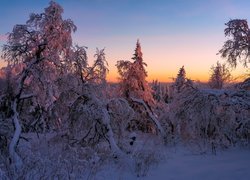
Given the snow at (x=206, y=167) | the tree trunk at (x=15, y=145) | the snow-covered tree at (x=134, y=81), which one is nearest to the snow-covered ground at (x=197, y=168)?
the snow at (x=206, y=167)

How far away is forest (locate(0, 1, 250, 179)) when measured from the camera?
12.9 meters

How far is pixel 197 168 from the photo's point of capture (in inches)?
511

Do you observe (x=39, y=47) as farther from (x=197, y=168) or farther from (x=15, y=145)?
(x=197, y=168)

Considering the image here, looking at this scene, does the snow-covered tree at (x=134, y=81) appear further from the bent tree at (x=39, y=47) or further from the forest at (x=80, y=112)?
the bent tree at (x=39, y=47)

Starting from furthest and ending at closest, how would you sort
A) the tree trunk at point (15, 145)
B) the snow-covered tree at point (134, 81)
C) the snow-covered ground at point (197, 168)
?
1. the snow-covered tree at point (134, 81)
2. the snow-covered ground at point (197, 168)
3. the tree trunk at point (15, 145)

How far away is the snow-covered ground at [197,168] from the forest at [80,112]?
0.40 meters

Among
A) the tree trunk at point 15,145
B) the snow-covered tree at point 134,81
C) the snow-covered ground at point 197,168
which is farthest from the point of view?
the snow-covered tree at point 134,81

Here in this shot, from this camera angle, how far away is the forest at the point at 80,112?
42.4 ft

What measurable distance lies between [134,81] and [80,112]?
1236 centimetres

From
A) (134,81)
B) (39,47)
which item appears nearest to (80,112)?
(39,47)

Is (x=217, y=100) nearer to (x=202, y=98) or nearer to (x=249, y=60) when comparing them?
(x=202, y=98)

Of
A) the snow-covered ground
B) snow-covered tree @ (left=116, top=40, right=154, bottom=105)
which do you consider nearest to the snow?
the snow-covered ground

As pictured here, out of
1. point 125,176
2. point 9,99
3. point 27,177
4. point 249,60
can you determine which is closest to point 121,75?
point 249,60

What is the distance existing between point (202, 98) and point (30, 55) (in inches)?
348
